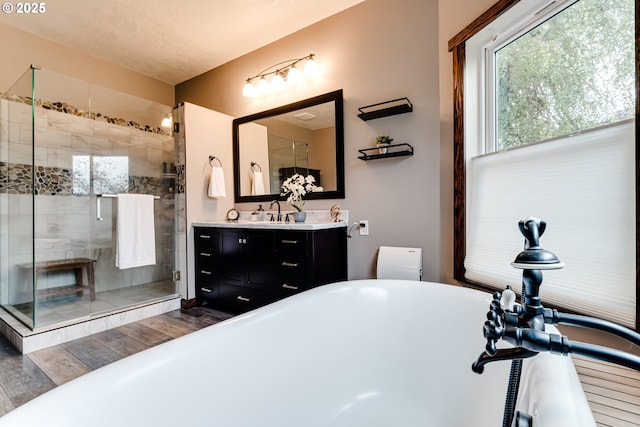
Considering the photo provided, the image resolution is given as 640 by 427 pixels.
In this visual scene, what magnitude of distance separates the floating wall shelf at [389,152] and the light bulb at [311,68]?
0.92 meters

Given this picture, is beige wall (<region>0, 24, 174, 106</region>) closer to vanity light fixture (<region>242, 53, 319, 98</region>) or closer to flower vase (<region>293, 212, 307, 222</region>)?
vanity light fixture (<region>242, 53, 319, 98</region>)

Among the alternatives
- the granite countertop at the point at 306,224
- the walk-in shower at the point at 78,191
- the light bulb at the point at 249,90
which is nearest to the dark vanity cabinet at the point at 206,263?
the granite countertop at the point at 306,224

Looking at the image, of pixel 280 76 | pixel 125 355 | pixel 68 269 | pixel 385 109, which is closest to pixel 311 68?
pixel 280 76

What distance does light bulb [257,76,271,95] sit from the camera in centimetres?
316

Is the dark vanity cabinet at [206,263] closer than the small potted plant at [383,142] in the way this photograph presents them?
No

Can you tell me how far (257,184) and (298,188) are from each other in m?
0.70

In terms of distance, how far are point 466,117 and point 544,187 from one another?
2.36ft

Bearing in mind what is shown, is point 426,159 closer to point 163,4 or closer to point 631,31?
point 631,31

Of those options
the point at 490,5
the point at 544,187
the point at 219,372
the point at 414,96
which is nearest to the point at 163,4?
the point at 414,96

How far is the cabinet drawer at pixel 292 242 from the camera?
2.36m

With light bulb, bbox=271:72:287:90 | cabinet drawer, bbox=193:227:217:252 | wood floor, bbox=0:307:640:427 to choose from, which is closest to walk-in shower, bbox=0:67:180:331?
cabinet drawer, bbox=193:227:217:252

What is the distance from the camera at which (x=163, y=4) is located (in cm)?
252

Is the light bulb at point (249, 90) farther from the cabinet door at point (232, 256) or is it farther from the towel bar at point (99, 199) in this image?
the towel bar at point (99, 199)

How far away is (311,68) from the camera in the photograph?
2.82 m
